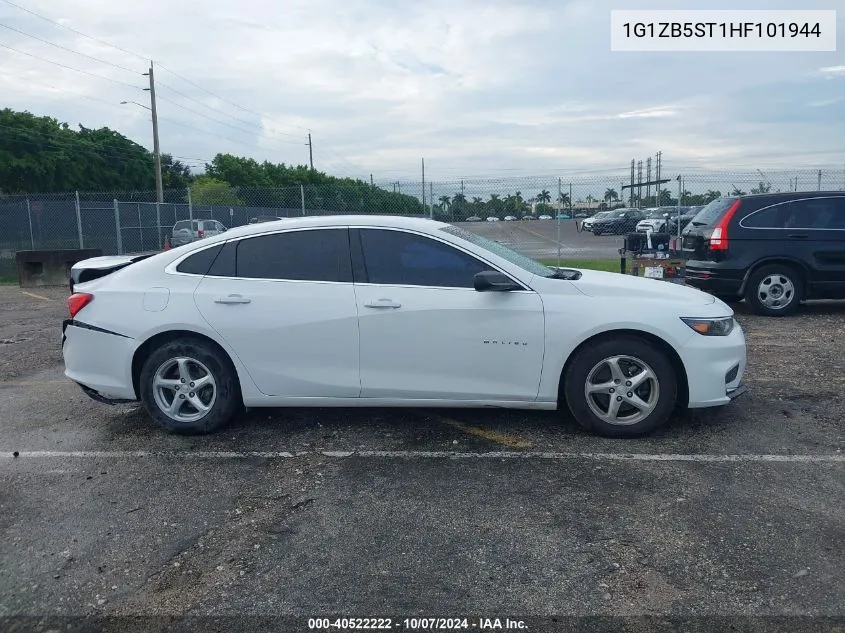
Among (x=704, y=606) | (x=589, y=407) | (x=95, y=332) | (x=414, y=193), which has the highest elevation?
(x=414, y=193)

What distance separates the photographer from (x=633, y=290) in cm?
511

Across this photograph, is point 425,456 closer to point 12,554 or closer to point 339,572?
point 339,572

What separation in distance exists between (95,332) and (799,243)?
851 cm

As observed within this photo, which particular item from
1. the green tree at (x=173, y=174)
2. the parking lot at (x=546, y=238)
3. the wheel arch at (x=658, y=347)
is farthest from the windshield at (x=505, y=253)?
the green tree at (x=173, y=174)

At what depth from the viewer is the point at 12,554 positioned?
359 cm

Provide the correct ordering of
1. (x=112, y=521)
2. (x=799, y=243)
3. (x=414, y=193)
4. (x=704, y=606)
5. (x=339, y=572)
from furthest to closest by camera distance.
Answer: (x=414, y=193), (x=799, y=243), (x=112, y=521), (x=339, y=572), (x=704, y=606)

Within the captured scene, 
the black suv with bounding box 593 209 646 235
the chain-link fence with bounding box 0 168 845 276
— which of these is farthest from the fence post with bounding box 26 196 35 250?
the black suv with bounding box 593 209 646 235

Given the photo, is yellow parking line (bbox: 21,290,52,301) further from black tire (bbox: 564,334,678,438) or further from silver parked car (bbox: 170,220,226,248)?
black tire (bbox: 564,334,678,438)

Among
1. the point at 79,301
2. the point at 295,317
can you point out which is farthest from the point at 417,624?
the point at 79,301

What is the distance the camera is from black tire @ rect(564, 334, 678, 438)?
4910 mm

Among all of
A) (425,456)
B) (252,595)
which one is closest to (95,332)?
(425,456)

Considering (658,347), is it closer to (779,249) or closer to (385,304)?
(385,304)

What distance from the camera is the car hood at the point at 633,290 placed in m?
5.05

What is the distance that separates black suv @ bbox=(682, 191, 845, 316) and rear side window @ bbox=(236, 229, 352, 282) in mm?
6431
